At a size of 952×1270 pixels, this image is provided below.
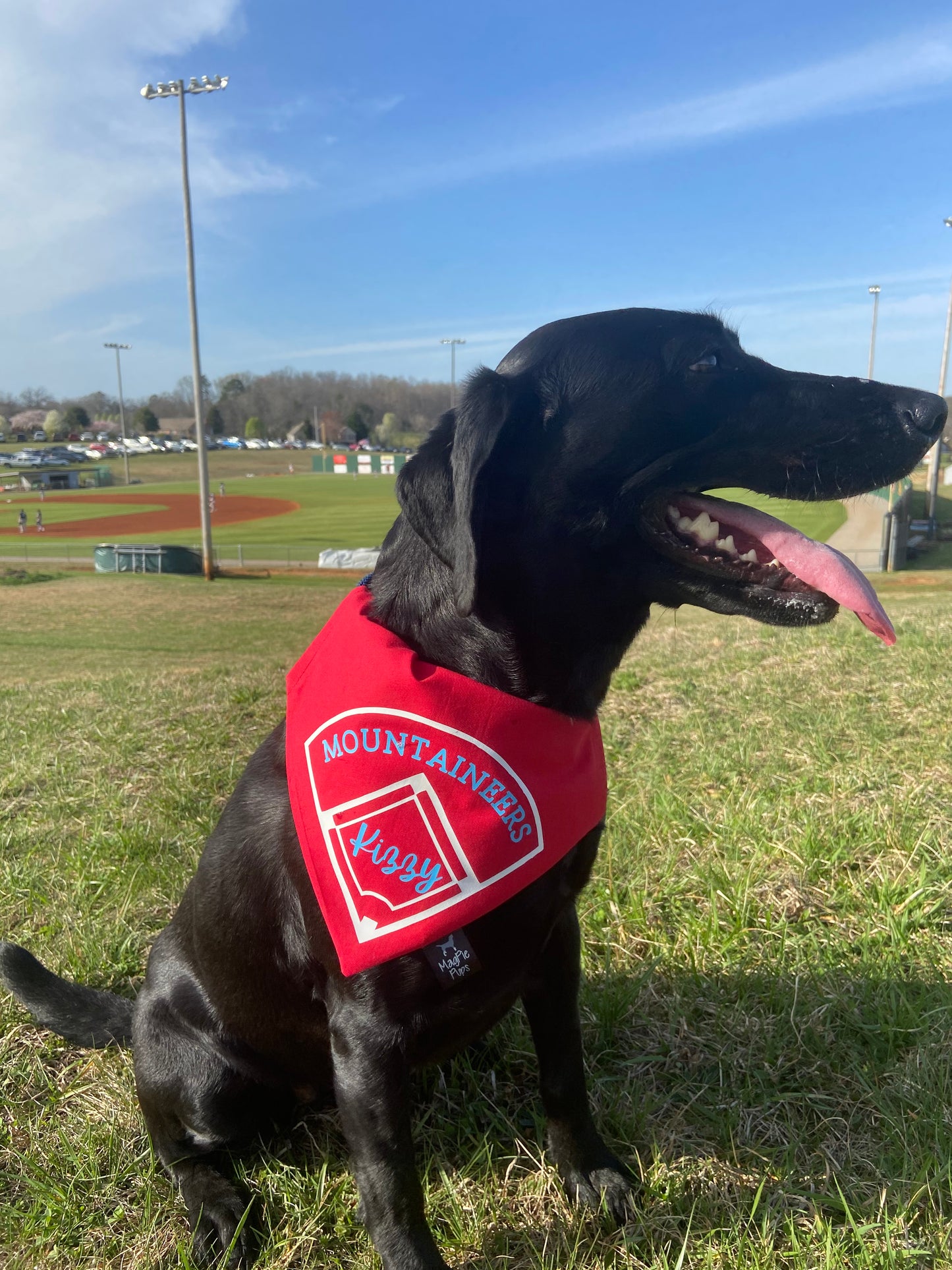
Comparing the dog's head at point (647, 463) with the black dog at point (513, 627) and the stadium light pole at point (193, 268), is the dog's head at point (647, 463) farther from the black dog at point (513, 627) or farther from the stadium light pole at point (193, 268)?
the stadium light pole at point (193, 268)

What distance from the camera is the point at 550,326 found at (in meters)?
1.88

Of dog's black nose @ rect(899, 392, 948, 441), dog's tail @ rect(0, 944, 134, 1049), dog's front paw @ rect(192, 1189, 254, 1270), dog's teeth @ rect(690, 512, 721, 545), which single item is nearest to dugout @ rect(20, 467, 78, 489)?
dog's tail @ rect(0, 944, 134, 1049)

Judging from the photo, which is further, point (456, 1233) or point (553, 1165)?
point (553, 1165)

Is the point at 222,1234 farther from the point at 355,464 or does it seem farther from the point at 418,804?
the point at 355,464

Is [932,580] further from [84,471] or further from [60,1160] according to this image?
[84,471]

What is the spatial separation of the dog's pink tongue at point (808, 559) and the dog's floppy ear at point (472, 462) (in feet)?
1.51

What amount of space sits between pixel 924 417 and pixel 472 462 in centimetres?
105

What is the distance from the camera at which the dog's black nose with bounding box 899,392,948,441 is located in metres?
1.76

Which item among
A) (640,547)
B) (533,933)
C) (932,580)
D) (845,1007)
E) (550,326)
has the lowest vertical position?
(932,580)

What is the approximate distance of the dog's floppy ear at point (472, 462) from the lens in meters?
1.52

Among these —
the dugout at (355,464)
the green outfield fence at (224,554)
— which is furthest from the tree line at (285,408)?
the green outfield fence at (224,554)

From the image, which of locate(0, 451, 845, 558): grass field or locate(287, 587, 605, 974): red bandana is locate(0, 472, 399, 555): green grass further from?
locate(287, 587, 605, 974): red bandana

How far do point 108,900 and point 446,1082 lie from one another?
1.52 m

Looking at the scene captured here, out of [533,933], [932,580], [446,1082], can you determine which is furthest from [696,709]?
[932,580]
